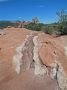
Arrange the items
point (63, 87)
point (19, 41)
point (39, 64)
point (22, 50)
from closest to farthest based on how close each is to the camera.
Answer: point (63, 87) < point (39, 64) < point (22, 50) < point (19, 41)

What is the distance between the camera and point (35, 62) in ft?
44.7

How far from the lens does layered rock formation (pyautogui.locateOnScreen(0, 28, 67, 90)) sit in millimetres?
12610

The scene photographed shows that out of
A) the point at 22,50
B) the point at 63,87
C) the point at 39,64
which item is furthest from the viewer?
the point at 22,50

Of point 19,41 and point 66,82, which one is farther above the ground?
point 19,41

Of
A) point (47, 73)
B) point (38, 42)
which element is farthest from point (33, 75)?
point (38, 42)

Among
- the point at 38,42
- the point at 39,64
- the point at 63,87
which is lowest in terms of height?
the point at 63,87

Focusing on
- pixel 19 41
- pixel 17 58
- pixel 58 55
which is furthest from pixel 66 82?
pixel 19 41

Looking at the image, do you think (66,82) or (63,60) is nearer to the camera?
(66,82)

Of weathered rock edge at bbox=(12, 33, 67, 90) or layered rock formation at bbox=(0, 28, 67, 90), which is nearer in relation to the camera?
layered rock formation at bbox=(0, 28, 67, 90)

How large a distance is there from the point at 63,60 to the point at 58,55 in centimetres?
50

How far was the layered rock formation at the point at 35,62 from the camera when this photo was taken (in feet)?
41.4

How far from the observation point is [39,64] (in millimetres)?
13477

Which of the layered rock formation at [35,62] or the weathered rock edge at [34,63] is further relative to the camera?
the weathered rock edge at [34,63]

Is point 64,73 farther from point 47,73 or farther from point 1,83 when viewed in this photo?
point 1,83
